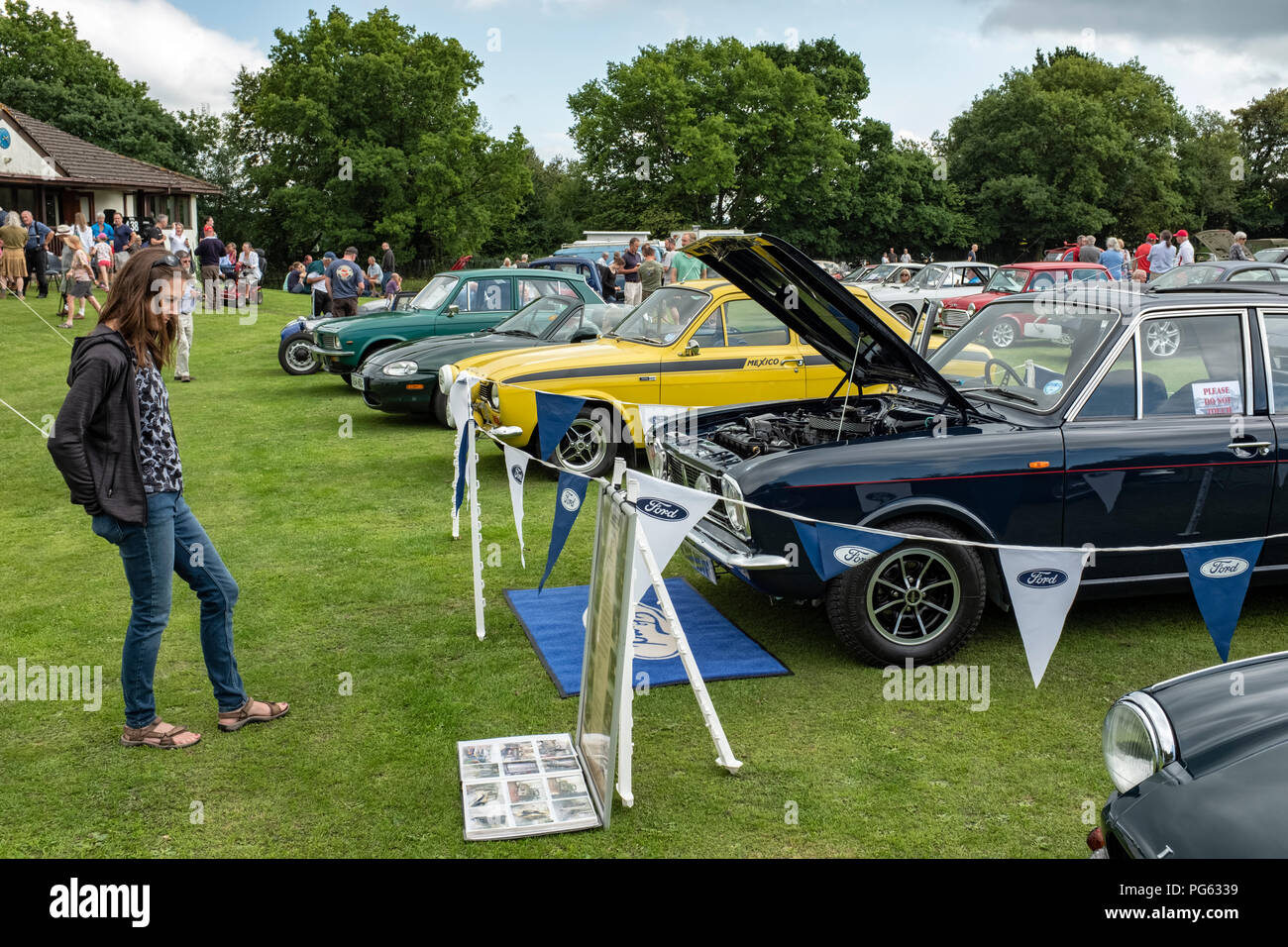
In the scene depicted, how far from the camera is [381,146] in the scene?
5162 centimetres

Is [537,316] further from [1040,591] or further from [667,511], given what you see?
[1040,591]

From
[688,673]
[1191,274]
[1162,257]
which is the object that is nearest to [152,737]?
[688,673]

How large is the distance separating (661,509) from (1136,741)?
2082 mm

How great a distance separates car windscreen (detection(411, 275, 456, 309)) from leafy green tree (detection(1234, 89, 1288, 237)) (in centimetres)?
7113

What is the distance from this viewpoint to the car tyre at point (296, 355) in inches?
719

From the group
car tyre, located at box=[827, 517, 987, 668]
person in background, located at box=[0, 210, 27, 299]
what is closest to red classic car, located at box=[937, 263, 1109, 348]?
car tyre, located at box=[827, 517, 987, 668]

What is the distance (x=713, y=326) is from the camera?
10.0 m

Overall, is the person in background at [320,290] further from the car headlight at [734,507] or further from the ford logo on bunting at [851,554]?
the ford logo on bunting at [851,554]

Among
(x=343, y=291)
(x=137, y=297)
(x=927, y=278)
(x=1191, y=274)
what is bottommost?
(x=137, y=297)

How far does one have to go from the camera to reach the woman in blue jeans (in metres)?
4.36

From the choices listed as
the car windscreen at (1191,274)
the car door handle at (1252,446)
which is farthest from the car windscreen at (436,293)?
the car windscreen at (1191,274)

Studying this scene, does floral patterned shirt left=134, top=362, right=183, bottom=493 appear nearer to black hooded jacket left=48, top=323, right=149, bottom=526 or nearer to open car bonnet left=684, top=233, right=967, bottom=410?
black hooded jacket left=48, top=323, right=149, bottom=526
